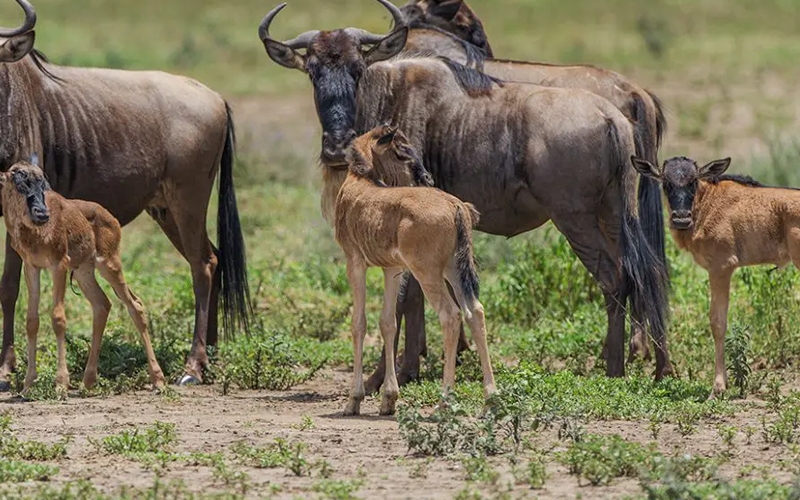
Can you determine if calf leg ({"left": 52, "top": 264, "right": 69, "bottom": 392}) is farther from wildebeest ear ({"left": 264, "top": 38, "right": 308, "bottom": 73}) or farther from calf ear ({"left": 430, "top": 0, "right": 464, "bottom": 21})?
calf ear ({"left": 430, "top": 0, "right": 464, "bottom": 21})

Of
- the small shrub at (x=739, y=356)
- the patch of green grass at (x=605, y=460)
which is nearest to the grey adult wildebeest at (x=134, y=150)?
the small shrub at (x=739, y=356)

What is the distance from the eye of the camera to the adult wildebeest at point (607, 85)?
10.3 m

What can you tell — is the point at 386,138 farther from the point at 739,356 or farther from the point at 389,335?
the point at 739,356

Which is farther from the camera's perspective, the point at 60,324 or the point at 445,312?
the point at 60,324

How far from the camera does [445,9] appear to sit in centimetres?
1229

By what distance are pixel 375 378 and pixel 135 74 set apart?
128 inches

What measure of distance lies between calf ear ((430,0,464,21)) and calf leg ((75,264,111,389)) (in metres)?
4.44

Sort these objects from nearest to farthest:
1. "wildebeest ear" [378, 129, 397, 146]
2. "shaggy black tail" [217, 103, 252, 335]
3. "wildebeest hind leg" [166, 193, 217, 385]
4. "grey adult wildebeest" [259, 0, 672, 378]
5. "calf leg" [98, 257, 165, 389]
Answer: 1. "wildebeest ear" [378, 129, 397, 146]
2. "calf leg" [98, 257, 165, 389]
3. "grey adult wildebeest" [259, 0, 672, 378]
4. "wildebeest hind leg" [166, 193, 217, 385]
5. "shaggy black tail" [217, 103, 252, 335]

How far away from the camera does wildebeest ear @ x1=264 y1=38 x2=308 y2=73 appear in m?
9.58

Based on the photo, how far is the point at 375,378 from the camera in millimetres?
9289

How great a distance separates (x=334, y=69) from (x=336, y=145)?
22.5 inches

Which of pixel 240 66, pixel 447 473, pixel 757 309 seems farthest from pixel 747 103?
pixel 447 473

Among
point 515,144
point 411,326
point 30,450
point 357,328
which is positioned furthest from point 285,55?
point 30,450

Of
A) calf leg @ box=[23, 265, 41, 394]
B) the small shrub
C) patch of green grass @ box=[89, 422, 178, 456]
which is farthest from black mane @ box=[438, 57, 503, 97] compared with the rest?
patch of green grass @ box=[89, 422, 178, 456]
